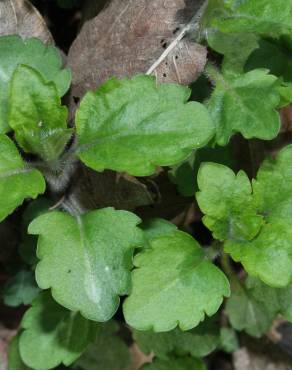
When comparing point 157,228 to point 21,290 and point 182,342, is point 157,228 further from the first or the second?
point 21,290

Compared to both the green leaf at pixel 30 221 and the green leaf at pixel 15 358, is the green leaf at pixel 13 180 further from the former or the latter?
the green leaf at pixel 15 358

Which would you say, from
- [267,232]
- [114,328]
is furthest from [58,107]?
[114,328]

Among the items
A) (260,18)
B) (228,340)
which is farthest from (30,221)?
(260,18)

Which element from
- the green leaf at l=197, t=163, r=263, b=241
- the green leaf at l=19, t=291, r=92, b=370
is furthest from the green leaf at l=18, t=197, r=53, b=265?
the green leaf at l=197, t=163, r=263, b=241

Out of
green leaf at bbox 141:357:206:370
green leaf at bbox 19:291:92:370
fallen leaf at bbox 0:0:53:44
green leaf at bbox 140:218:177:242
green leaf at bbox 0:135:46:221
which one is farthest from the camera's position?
green leaf at bbox 141:357:206:370

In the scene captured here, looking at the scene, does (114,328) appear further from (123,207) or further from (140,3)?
(140,3)

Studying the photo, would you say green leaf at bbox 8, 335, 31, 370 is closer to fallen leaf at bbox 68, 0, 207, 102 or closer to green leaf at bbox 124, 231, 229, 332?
green leaf at bbox 124, 231, 229, 332

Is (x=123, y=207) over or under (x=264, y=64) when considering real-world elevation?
under
